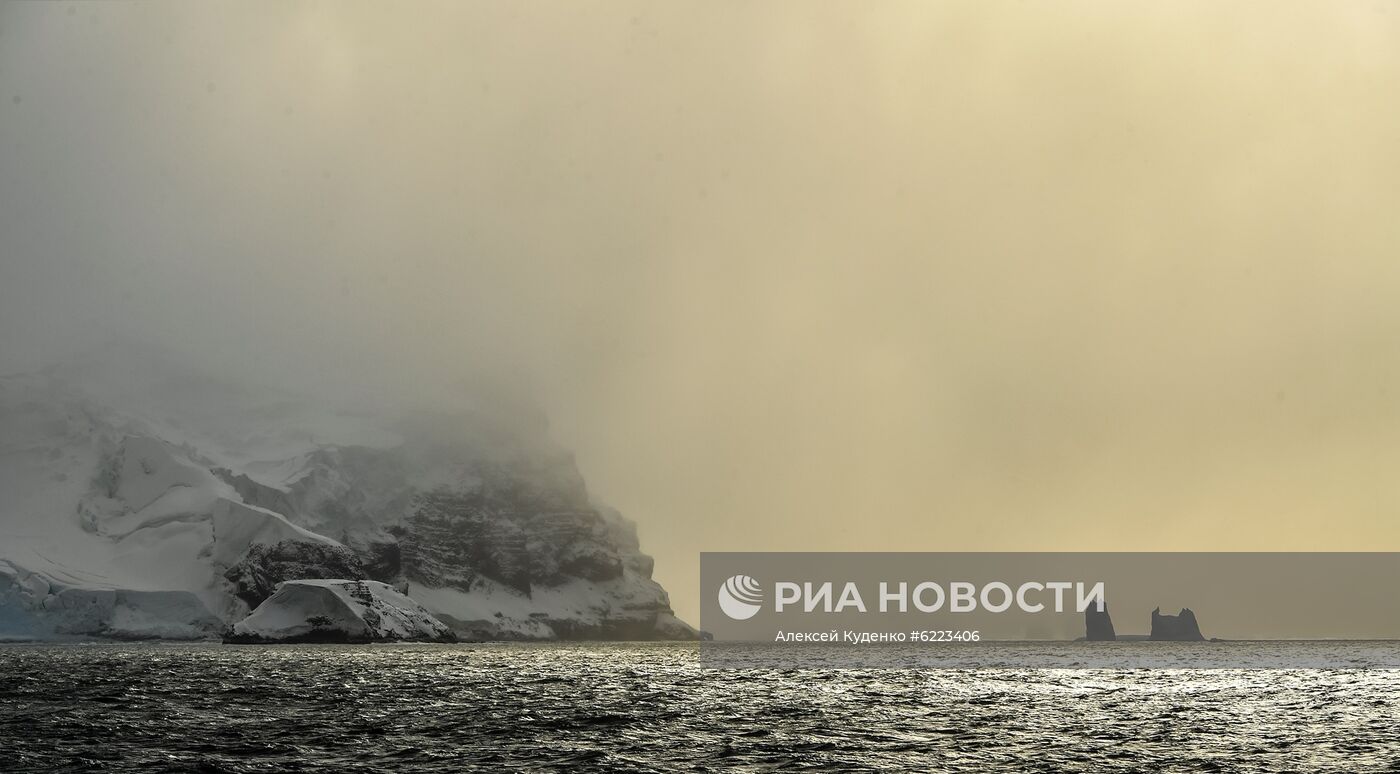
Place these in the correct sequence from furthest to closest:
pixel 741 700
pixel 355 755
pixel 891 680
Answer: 1. pixel 891 680
2. pixel 741 700
3. pixel 355 755

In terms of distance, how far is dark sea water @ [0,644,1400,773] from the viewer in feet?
132

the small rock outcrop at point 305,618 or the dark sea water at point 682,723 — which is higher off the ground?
the small rock outcrop at point 305,618

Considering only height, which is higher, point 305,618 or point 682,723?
point 305,618

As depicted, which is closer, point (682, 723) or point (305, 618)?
point (682, 723)

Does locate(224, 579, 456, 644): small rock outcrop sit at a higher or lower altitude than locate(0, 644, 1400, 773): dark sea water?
higher

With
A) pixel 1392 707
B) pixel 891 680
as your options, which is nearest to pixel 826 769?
pixel 1392 707

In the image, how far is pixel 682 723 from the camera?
53938 millimetres

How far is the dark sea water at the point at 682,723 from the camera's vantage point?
40.1 meters

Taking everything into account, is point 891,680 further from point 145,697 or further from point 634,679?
point 145,697

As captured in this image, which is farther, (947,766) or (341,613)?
(341,613)

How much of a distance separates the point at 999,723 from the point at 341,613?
15570 cm

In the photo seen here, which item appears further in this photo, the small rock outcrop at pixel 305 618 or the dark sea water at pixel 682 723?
the small rock outcrop at pixel 305 618

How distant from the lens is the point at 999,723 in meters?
54.3

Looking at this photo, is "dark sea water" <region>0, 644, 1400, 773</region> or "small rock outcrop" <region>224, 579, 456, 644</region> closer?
"dark sea water" <region>0, 644, 1400, 773</region>
